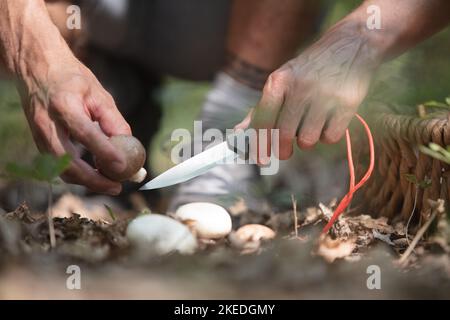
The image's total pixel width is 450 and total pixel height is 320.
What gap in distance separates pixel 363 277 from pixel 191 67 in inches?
61.9

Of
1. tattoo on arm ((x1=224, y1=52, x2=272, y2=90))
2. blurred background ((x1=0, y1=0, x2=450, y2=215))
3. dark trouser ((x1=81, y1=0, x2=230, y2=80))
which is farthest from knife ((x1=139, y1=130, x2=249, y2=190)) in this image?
dark trouser ((x1=81, y1=0, x2=230, y2=80))

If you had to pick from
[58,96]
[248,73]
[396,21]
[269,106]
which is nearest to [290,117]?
[269,106]

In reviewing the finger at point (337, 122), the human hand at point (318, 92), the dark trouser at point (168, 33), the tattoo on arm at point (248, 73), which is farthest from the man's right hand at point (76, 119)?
the dark trouser at point (168, 33)

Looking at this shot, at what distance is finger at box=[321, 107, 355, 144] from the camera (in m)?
1.06

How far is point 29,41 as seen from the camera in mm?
1059

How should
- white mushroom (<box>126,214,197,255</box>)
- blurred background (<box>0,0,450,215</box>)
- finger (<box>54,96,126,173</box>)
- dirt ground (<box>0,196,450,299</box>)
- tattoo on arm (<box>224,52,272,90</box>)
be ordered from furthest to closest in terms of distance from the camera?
tattoo on arm (<box>224,52,272,90</box>)
blurred background (<box>0,0,450,215</box>)
finger (<box>54,96,126,173</box>)
white mushroom (<box>126,214,197,255</box>)
dirt ground (<box>0,196,450,299</box>)

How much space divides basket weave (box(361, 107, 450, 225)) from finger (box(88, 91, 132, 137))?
1.59 feet

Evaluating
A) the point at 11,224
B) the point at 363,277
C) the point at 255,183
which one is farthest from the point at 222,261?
the point at 255,183

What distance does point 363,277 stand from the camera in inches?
27.6

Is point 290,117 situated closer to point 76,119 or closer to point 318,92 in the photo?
point 318,92

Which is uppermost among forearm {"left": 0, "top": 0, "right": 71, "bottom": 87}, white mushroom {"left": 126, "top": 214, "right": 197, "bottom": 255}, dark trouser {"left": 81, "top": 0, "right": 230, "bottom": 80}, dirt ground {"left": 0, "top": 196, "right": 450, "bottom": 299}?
dark trouser {"left": 81, "top": 0, "right": 230, "bottom": 80}

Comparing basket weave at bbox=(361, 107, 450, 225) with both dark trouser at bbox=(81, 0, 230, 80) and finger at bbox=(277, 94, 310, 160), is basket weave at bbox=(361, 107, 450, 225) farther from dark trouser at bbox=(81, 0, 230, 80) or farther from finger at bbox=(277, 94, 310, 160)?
dark trouser at bbox=(81, 0, 230, 80)

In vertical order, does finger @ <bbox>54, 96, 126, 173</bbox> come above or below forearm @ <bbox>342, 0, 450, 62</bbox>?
below

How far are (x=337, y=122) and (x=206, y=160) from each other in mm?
240
